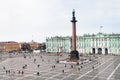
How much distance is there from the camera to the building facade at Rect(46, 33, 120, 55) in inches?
5128

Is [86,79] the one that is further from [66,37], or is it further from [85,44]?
[66,37]

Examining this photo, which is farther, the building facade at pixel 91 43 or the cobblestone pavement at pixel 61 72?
the building facade at pixel 91 43

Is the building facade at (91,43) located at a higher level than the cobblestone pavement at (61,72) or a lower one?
higher

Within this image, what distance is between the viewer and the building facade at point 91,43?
13025 cm

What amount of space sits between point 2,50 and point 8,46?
6.04 m

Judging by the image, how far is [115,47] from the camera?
129 m

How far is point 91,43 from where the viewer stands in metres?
139

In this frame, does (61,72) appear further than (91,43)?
No

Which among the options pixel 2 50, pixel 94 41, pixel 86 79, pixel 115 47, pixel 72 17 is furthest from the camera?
pixel 2 50

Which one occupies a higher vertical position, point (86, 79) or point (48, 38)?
point (48, 38)

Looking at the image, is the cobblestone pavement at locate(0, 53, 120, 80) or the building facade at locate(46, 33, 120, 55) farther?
the building facade at locate(46, 33, 120, 55)

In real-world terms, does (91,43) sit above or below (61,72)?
above

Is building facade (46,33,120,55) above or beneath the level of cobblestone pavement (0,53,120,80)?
above

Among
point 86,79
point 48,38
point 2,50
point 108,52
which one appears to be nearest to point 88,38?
point 108,52
